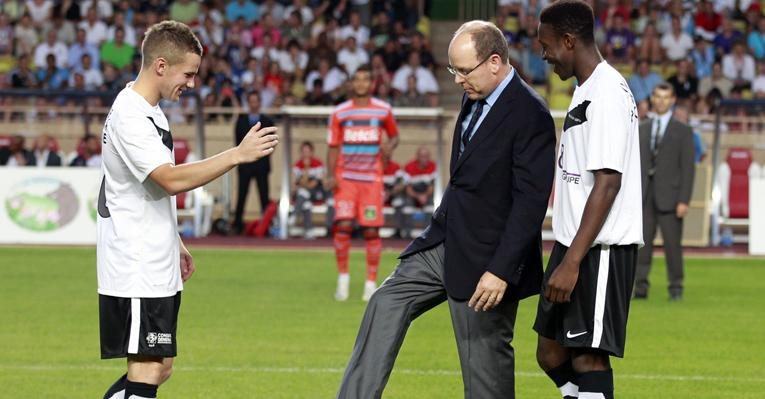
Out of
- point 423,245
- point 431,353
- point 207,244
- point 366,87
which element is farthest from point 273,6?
point 423,245

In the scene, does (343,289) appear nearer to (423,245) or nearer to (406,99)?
(423,245)

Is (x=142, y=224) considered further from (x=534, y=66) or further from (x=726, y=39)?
(x=726, y=39)

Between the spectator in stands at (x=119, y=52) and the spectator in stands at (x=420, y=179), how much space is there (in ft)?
25.0

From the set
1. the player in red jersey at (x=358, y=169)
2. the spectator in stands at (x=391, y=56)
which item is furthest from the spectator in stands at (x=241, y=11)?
the player in red jersey at (x=358, y=169)

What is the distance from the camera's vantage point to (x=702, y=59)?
90.8ft

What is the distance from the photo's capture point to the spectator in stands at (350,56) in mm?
27984

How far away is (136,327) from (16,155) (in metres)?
16.8

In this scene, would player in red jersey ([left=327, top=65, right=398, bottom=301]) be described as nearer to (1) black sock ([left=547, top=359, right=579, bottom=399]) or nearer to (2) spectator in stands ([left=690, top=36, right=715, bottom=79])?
(1) black sock ([left=547, top=359, right=579, bottom=399])

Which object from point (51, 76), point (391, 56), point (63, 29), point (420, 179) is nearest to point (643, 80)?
point (391, 56)

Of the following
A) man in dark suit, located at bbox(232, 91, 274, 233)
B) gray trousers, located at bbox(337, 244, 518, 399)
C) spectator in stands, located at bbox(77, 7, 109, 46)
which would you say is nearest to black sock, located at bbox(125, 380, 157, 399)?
gray trousers, located at bbox(337, 244, 518, 399)

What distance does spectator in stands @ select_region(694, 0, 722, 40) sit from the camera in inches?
1150

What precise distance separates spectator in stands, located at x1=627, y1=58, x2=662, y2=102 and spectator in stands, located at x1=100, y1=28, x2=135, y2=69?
995 centimetres

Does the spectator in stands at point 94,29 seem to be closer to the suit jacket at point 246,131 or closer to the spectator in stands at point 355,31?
the spectator in stands at point 355,31

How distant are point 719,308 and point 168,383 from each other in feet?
23.2
